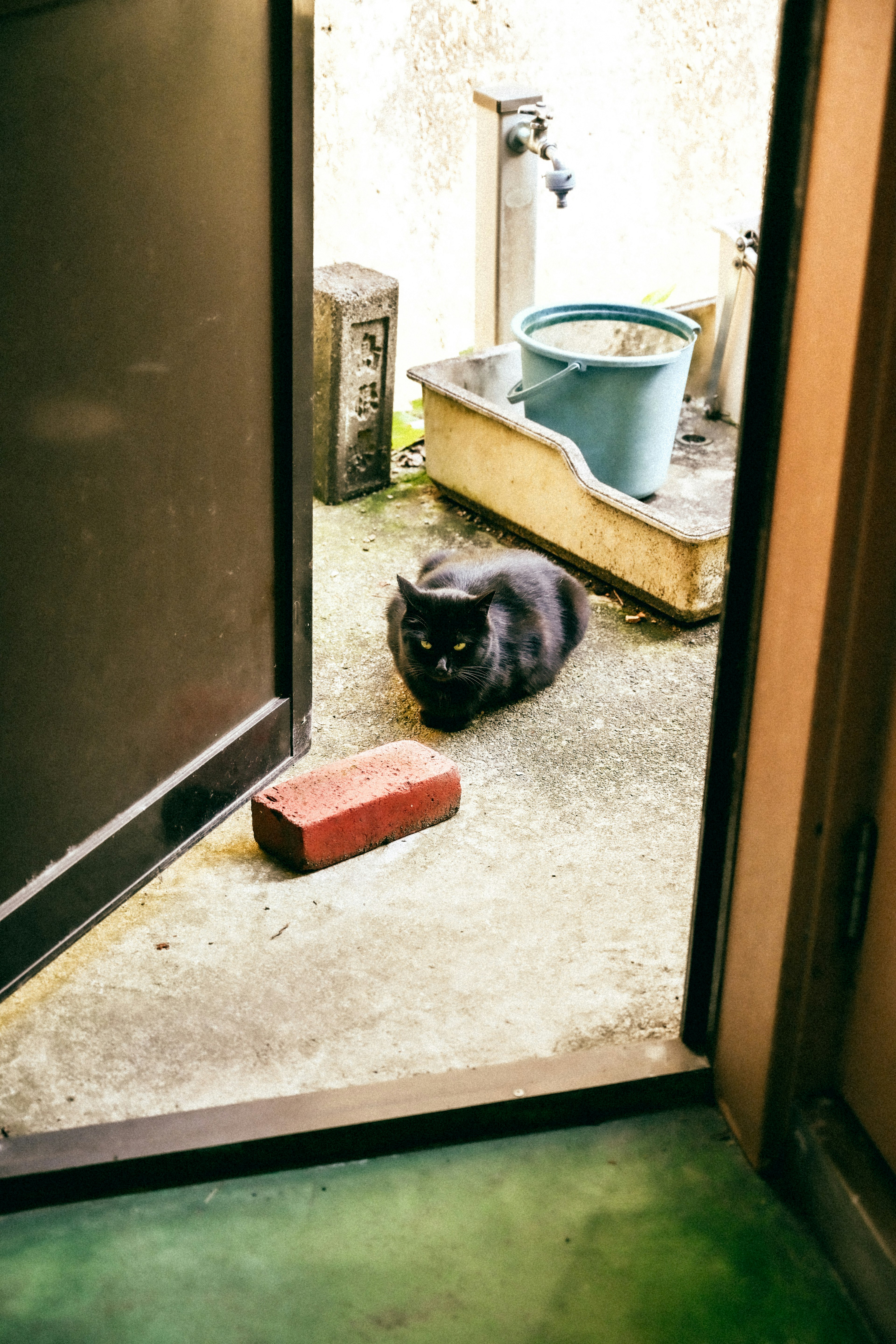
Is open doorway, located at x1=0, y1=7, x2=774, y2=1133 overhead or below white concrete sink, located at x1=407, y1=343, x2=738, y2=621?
below

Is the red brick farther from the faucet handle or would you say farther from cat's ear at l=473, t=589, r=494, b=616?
the faucet handle

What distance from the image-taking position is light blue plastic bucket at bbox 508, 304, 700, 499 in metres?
4.24

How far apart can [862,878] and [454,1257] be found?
80 centimetres

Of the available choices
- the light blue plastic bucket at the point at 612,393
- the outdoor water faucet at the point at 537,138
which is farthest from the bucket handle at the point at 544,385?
the outdoor water faucet at the point at 537,138

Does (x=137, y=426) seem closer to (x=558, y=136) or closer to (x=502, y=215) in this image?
(x=502, y=215)

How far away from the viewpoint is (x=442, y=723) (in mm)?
3492

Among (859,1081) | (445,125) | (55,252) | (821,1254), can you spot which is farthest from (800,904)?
(445,125)

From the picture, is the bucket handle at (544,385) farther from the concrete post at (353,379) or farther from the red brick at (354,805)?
the red brick at (354,805)

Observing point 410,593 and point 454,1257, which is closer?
point 454,1257

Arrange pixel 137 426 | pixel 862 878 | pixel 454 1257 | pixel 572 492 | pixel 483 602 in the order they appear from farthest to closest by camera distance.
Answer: pixel 572 492 < pixel 483 602 < pixel 137 426 < pixel 454 1257 < pixel 862 878

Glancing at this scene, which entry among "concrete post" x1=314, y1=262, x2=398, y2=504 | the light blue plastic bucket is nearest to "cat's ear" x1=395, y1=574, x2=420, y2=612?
the light blue plastic bucket

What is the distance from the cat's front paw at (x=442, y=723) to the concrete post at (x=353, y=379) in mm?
1559

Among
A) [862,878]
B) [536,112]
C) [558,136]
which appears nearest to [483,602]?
[862,878]

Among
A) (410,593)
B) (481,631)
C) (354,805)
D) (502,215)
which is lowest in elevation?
(354,805)
